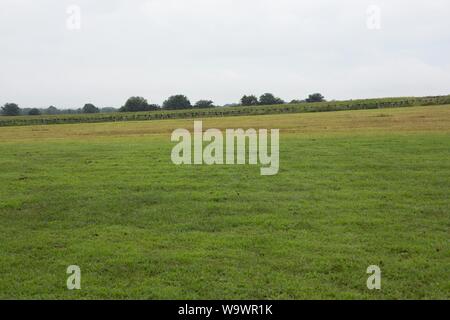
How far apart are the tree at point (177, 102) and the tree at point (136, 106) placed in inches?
270

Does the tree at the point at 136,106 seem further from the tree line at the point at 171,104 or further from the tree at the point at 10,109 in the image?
the tree at the point at 10,109

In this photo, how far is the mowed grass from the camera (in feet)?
28.5

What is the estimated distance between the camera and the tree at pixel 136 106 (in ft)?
506

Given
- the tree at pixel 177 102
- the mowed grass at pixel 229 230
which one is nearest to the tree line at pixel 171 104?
the tree at pixel 177 102

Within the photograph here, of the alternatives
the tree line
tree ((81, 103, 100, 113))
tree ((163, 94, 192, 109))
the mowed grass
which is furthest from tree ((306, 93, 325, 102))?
the mowed grass

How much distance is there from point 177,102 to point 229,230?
502 feet

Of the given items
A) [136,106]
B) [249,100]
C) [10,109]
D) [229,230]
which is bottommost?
[229,230]

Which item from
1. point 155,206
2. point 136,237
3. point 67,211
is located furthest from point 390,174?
point 67,211

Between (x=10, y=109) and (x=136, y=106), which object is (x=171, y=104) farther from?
(x=10, y=109)

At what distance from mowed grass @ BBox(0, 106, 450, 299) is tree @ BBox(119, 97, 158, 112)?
442 feet

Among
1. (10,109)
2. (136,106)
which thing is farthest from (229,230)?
(10,109)

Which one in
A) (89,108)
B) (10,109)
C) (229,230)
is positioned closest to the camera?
(229,230)

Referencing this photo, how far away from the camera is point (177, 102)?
162 m
